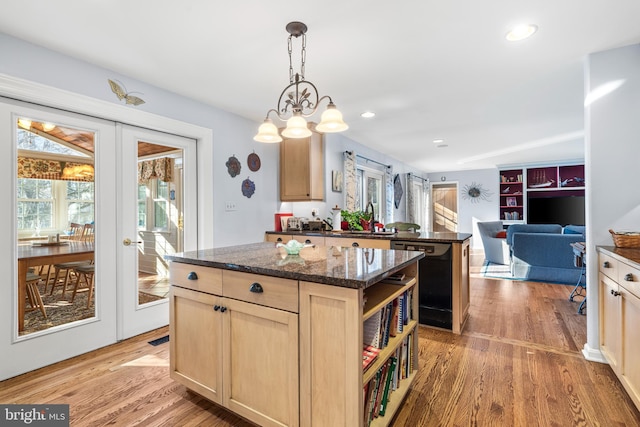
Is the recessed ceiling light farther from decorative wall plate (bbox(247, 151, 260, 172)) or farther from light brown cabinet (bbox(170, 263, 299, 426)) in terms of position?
decorative wall plate (bbox(247, 151, 260, 172))

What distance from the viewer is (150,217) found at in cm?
304

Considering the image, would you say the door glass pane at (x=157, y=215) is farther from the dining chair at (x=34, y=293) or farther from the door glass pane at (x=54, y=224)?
the dining chair at (x=34, y=293)

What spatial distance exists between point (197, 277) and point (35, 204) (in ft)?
5.03

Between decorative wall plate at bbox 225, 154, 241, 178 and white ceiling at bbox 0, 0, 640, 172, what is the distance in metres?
0.55

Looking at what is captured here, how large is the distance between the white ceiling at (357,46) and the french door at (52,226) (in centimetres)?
60

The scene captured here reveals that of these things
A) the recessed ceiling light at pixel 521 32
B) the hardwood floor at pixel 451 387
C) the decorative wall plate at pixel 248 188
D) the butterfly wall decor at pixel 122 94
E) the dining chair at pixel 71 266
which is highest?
the recessed ceiling light at pixel 521 32

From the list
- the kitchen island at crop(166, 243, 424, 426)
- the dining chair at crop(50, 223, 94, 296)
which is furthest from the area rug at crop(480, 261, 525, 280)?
the dining chair at crop(50, 223, 94, 296)

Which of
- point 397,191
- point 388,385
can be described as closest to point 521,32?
point 388,385

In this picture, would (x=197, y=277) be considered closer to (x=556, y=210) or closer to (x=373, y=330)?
(x=373, y=330)

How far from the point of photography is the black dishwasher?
2936 mm

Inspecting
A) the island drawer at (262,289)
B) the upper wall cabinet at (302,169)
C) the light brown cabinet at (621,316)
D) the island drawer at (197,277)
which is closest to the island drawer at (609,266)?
the light brown cabinet at (621,316)

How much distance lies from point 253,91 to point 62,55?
1.45 meters

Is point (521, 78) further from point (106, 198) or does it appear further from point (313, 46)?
point (106, 198)

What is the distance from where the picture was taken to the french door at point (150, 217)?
9.12 ft
